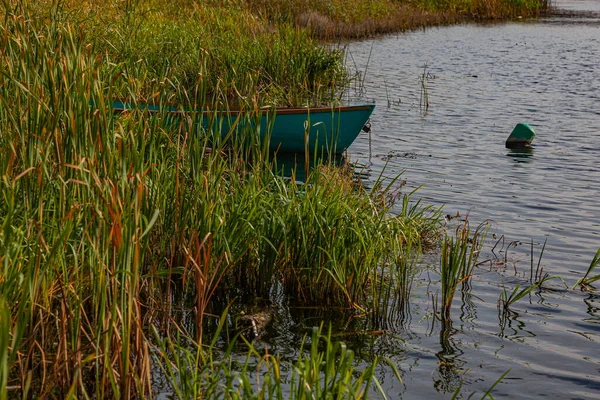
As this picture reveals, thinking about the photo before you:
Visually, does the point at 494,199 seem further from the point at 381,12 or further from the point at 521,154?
the point at 381,12

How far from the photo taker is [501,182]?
10430 mm

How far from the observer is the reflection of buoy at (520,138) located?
41.4 ft

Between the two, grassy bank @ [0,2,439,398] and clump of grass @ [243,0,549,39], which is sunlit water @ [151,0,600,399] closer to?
grassy bank @ [0,2,439,398]

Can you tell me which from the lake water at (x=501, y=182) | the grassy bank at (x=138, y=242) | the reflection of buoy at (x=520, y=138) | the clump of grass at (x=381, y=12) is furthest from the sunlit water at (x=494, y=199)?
the clump of grass at (x=381, y=12)

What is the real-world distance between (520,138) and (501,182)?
248cm

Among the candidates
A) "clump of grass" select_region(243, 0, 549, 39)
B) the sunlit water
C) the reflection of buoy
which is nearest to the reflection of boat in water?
the sunlit water

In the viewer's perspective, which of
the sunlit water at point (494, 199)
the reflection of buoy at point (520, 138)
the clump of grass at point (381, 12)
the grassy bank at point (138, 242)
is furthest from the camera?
the clump of grass at point (381, 12)

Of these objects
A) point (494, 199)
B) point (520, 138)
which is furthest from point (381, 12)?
point (494, 199)

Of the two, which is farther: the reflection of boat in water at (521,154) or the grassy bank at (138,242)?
the reflection of boat in water at (521,154)

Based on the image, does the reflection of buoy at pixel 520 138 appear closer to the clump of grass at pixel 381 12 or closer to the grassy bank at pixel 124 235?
the grassy bank at pixel 124 235

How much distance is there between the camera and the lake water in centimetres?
480

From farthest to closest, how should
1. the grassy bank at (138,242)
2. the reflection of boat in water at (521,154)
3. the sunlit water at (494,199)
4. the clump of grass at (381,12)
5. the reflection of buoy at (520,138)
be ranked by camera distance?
the clump of grass at (381,12)
the reflection of buoy at (520,138)
the reflection of boat in water at (521,154)
the sunlit water at (494,199)
the grassy bank at (138,242)

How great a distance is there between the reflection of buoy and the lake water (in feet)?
0.61

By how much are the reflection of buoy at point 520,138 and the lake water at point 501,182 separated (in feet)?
0.61
